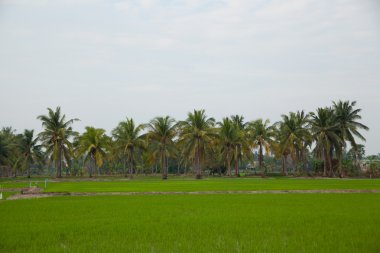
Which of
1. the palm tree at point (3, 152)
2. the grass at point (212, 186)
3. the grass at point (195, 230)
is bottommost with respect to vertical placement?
the grass at point (212, 186)

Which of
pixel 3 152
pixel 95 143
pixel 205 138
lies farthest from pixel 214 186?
pixel 3 152

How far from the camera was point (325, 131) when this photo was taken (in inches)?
2119

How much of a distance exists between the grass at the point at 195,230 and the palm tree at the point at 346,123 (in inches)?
1571

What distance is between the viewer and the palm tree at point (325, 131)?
5307 centimetres

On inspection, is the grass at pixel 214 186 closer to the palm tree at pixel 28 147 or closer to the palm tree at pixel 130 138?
the palm tree at pixel 130 138

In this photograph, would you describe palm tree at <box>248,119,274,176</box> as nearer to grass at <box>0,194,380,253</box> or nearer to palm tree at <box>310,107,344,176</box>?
palm tree at <box>310,107,344,176</box>

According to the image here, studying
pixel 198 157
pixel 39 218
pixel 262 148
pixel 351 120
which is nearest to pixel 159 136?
pixel 198 157

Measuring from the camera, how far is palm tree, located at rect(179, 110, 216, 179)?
171 ft

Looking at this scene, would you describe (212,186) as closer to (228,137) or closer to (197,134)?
(197,134)

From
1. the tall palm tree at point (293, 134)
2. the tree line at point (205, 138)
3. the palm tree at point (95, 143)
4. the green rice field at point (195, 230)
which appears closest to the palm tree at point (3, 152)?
the tree line at point (205, 138)

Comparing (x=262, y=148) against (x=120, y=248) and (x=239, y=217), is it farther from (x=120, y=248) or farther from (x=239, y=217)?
(x=120, y=248)

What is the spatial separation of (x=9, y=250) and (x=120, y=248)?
2.45 metres

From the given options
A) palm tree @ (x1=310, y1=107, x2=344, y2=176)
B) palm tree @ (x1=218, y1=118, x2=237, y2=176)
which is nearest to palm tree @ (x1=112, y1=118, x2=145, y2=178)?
palm tree @ (x1=218, y1=118, x2=237, y2=176)

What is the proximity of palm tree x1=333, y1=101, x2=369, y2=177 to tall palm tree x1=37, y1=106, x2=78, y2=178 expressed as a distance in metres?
37.4
